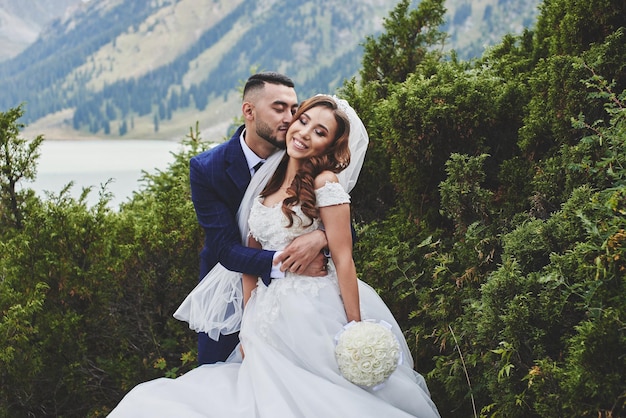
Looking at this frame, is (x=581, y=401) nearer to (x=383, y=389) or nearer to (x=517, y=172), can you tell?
(x=383, y=389)

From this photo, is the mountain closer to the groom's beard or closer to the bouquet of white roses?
the groom's beard

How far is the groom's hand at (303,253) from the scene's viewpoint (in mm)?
3020

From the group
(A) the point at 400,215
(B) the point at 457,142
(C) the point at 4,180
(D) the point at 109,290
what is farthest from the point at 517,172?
(C) the point at 4,180

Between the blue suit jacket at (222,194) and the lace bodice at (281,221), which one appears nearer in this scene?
the lace bodice at (281,221)

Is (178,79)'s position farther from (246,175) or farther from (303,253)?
(303,253)

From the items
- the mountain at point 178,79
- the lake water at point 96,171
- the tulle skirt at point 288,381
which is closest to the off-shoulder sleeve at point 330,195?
the tulle skirt at point 288,381

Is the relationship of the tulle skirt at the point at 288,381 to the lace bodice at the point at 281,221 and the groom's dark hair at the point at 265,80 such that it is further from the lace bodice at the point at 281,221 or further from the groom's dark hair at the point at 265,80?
the groom's dark hair at the point at 265,80

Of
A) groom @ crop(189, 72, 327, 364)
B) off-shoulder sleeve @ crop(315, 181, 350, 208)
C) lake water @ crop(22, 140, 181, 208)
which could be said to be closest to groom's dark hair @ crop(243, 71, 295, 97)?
groom @ crop(189, 72, 327, 364)

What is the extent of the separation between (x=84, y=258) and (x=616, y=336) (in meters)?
4.58

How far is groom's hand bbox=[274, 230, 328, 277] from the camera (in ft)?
9.91

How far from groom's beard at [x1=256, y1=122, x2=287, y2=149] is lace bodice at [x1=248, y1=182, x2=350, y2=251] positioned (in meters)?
0.35

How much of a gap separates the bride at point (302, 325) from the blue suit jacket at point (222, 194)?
16 centimetres

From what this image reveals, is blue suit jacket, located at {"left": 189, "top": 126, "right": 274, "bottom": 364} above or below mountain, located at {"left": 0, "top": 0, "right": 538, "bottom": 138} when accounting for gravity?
below

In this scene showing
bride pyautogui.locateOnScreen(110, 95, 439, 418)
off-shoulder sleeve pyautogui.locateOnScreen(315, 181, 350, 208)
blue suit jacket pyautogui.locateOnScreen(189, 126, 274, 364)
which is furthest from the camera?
blue suit jacket pyautogui.locateOnScreen(189, 126, 274, 364)
